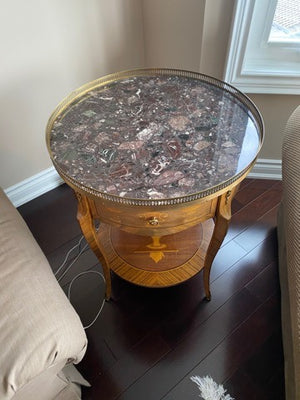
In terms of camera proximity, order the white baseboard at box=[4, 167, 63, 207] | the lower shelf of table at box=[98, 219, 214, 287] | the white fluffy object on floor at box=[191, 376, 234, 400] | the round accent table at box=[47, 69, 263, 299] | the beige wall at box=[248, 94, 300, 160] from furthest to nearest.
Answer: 1. the white baseboard at box=[4, 167, 63, 207]
2. the beige wall at box=[248, 94, 300, 160]
3. the lower shelf of table at box=[98, 219, 214, 287]
4. the white fluffy object on floor at box=[191, 376, 234, 400]
5. the round accent table at box=[47, 69, 263, 299]

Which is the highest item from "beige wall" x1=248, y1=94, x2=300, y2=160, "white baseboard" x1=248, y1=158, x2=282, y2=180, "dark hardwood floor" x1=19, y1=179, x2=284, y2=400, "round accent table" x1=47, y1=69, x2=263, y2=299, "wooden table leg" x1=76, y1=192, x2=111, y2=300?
"round accent table" x1=47, y1=69, x2=263, y2=299

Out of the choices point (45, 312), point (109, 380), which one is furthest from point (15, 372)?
point (109, 380)

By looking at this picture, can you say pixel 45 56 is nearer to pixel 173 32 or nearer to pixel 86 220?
pixel 173 32

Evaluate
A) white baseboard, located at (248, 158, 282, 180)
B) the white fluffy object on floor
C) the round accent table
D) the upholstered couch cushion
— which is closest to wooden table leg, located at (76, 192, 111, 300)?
the round accent table

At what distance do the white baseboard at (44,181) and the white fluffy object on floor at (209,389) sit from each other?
96 cm

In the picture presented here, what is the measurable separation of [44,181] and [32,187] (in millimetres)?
62

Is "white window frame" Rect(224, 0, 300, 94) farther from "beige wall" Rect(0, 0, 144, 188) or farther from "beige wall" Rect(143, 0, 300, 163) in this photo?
"beige wall" Rect(0, 0, 144, 188)

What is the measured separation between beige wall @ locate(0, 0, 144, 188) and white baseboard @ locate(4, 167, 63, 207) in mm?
26

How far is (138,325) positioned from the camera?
44.8 inches

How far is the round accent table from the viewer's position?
753 millimetres

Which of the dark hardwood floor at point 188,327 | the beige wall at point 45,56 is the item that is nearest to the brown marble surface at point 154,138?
the beige wall at point 45,56

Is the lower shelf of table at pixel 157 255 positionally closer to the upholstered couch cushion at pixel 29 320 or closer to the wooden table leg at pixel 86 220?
the wooden table leg at pixel 86 220

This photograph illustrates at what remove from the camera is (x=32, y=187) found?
1520mm

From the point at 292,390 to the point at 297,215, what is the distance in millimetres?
457
